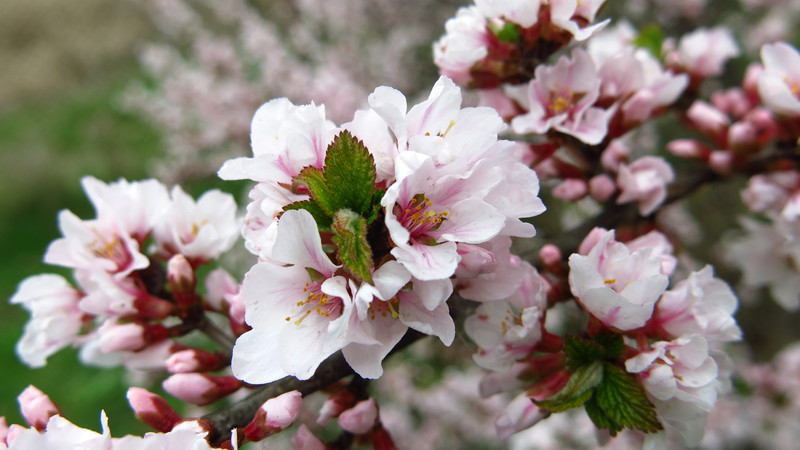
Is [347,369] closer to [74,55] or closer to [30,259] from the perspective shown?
[30,259]

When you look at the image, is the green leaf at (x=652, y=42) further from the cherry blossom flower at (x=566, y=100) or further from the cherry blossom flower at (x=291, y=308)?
the cherry blossom flower at (x=291, y=308)

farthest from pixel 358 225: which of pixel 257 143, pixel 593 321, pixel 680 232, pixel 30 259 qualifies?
pixel 30 259

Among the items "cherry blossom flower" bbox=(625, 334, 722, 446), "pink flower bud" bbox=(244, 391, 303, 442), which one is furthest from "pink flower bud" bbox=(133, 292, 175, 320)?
"cherry blossom flower" bbox=(625, 334, 722, 446)

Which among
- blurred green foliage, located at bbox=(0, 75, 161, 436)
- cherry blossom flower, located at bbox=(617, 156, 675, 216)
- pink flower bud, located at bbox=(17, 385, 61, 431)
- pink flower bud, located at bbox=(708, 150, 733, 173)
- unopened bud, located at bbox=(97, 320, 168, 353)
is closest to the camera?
pink flower bud, located at bbox=(17, 385, 61, 431)

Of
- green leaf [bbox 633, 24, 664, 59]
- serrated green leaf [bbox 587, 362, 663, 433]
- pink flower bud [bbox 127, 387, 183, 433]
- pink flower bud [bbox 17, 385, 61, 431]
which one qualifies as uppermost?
pink flower bud [bbox 17, 385, 61, 431]

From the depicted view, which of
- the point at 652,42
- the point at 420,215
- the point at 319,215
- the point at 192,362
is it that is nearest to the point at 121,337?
the point at 192,362

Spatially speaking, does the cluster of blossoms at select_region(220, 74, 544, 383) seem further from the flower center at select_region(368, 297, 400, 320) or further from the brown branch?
the brown branch

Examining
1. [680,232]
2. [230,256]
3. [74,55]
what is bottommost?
[680,232]
